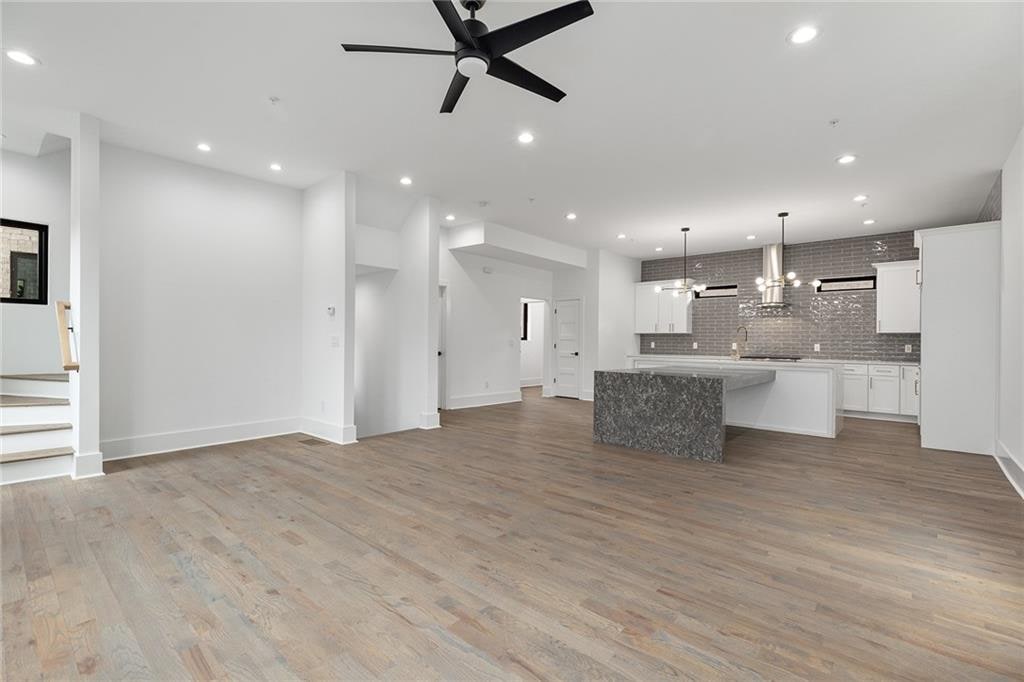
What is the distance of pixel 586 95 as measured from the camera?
3.49 meters

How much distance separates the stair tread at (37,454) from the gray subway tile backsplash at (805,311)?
30.4ft

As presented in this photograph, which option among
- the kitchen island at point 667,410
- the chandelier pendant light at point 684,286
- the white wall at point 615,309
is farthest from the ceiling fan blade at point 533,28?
the white wall at point 615,309

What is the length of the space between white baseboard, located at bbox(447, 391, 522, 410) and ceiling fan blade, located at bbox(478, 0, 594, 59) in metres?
6.05

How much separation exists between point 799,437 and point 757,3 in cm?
493

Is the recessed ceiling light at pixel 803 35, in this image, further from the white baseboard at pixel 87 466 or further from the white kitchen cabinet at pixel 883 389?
the white kitchen cabinet at pixel 883 389

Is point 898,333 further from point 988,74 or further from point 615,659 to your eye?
point 615,659

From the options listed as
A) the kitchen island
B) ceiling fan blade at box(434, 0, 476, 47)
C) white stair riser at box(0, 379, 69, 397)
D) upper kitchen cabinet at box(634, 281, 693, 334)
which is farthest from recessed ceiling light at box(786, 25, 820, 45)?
upper kitchen cabinet at box(634, 281, 693, 334)

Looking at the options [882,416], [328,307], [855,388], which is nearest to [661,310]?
[855,388]

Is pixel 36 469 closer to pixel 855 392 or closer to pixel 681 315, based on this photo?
pixel 681 315

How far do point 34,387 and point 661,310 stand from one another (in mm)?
9295

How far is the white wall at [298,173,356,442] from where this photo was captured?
5.19 metres

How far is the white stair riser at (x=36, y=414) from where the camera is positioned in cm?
409

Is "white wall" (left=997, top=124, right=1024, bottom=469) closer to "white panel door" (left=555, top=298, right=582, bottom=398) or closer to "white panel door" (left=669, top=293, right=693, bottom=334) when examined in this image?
"white panel door" (left=669, top=293, right=693, bottom=334)

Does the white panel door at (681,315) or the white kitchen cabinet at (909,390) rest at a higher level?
the white panel door at (681,315)
